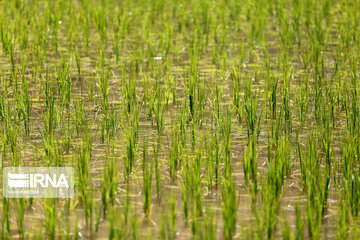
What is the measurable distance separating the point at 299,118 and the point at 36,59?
1974mm

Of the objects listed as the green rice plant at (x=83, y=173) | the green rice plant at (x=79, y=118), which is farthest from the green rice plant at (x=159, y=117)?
the green rice plant at (x=83, y=173)

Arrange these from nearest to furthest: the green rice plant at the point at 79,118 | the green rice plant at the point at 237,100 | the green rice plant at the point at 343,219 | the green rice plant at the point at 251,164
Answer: the green rice plant at the point at 343,219 < the green rice plant at the point at 251,164 < the green rice plant at the point at 79,118 < the green rice plant at the point at 237,100

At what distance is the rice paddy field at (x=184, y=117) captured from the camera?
2.78m

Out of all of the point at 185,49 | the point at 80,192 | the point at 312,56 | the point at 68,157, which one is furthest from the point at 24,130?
the point at 312,56

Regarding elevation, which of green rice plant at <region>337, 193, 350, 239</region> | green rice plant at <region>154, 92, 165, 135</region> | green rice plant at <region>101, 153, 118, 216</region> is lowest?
green rice plant at <region>337, 193, 350, 239</region>

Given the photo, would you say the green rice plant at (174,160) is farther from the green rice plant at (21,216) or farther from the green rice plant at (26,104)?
the green rice plant at (26,104)

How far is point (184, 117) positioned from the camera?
3.56 m

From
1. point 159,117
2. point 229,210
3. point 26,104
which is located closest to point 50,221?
point 229,210

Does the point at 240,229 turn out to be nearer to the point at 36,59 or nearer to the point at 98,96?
the point at 98,96

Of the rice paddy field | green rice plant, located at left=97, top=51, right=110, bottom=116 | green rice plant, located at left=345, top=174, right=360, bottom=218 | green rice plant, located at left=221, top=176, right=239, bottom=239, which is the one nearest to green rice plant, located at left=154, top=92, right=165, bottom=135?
the rice paddy field

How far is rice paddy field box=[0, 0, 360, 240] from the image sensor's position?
2.78 metres

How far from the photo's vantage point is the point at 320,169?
327 centimetres

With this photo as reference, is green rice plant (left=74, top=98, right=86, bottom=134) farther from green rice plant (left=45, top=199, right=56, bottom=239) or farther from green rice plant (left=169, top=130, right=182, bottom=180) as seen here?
green rice plant (left=45, top=199, right=56, bottom=239)

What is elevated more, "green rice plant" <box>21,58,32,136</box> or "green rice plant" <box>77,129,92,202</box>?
"green rice plant" <box>21,58,32,136</box>
